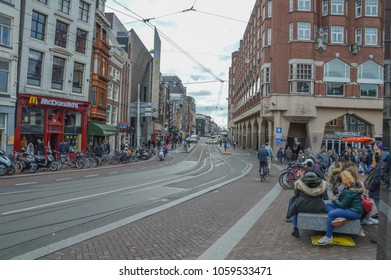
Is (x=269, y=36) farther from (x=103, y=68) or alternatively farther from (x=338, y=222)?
(x=338, y=222)

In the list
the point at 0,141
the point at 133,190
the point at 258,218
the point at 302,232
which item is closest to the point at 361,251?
the point at 302,232

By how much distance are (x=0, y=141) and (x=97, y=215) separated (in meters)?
16.7

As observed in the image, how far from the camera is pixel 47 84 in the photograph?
23.2 metres

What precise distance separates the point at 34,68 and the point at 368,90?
3318 cm

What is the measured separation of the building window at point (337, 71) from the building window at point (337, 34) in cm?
220

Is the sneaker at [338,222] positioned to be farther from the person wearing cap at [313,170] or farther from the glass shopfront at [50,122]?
the glass shopfront at [50,122]

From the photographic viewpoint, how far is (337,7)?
3388 cm

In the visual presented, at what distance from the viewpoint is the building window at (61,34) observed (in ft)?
79.4

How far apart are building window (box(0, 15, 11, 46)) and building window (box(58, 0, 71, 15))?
517 centimetres

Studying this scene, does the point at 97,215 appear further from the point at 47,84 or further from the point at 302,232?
the point at 47,84

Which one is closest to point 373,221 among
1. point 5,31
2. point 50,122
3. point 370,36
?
point 50,122

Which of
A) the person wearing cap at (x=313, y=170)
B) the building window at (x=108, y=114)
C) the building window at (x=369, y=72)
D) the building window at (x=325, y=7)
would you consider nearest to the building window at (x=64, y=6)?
the building window at (x=108, y=114)

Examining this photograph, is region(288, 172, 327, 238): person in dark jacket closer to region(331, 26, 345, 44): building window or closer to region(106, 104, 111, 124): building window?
region(106, 104, 111, 124): building window

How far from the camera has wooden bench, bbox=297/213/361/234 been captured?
5.17m
